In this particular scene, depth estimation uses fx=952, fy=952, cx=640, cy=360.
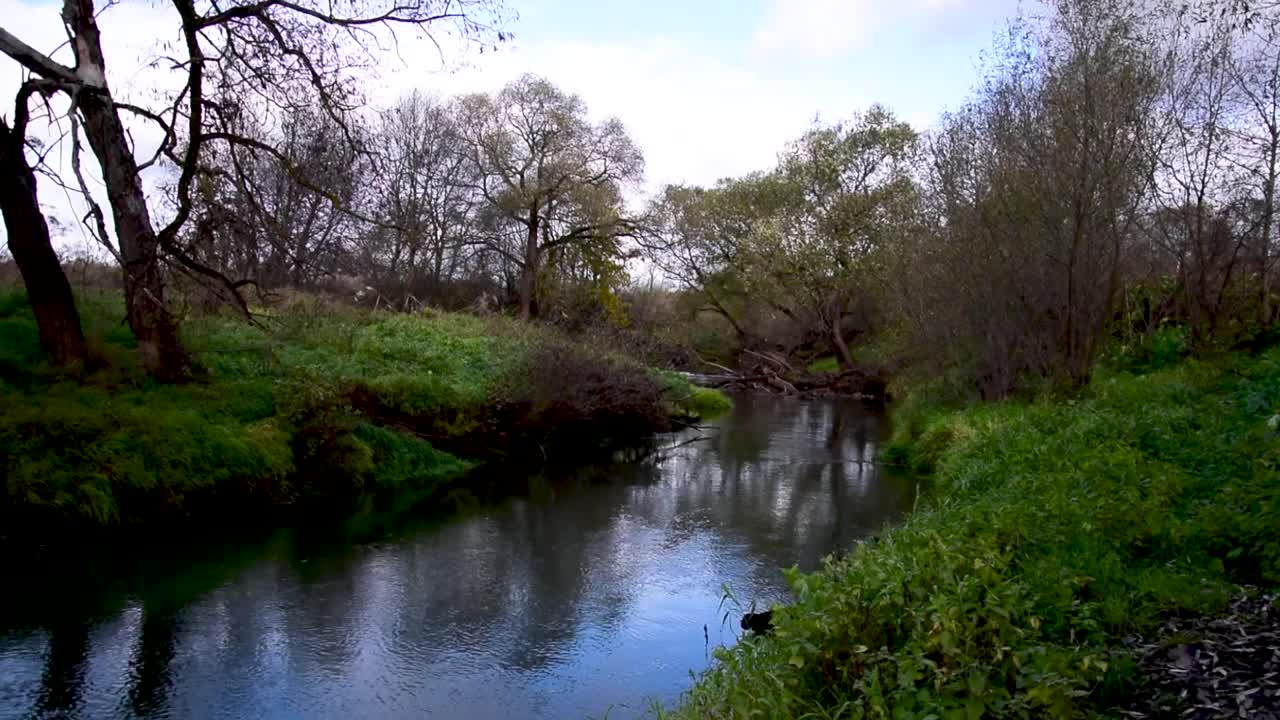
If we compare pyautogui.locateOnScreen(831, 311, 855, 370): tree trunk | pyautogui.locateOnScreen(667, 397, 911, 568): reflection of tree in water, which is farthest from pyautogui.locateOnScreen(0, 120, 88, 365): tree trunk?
pyautogui.locateOnScreen(831, 311, 855, 370): tree trunk

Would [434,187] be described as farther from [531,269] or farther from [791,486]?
[791,486]

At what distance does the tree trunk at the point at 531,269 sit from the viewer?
33312mm

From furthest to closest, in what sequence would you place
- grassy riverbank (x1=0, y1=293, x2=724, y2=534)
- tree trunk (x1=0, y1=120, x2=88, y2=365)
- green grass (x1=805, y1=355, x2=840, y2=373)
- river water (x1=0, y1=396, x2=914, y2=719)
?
green grass (x1=805, y1=355, x2=840, y2=373), tree trunk (x1=0, y1=120, x2=88, y2=365), grassy riverbank (x1=0, y1=293, x2=724, y2=534), river water (x1=0, y1=396, x2=914, y2=719)

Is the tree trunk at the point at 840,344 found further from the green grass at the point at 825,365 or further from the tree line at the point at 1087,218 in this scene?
the tree line at the point at 1087,218

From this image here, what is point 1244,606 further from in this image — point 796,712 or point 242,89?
point 242,89

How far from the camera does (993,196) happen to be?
16.6 metres

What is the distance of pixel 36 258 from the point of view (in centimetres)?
1258

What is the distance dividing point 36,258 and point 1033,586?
1273cm

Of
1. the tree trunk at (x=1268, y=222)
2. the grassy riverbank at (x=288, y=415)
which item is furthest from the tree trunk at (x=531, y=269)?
the tree trunk at (x=1268, y=222)

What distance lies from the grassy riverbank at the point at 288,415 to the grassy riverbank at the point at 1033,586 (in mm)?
8207

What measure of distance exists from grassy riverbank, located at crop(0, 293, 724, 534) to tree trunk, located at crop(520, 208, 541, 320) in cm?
1037

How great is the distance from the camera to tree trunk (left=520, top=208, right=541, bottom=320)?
33312 mm

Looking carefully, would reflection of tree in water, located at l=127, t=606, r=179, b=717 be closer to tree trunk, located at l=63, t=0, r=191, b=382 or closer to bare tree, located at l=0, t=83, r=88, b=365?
tree trunk, located at l=63, t=0, r=191, b=382

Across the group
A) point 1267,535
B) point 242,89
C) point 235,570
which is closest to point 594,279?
point 242,89
